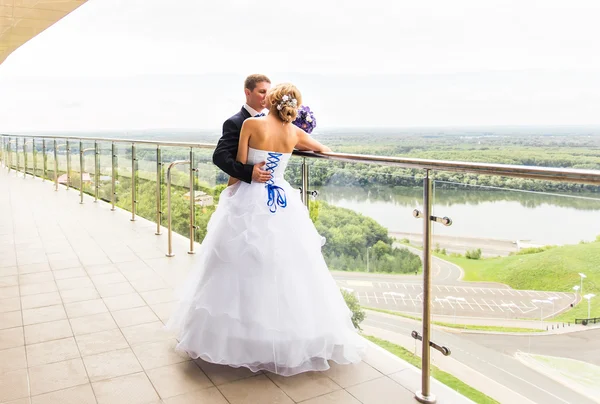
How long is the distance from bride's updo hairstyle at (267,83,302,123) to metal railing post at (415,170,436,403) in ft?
2.41

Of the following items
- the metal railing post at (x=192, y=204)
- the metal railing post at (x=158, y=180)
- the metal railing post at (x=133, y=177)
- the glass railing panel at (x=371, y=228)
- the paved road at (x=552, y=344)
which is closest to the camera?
the paved road at (x=552, y=344)

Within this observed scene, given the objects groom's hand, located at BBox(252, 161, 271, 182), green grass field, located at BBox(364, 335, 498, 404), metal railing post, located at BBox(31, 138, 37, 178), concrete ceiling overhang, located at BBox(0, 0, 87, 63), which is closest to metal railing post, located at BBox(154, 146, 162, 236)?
concrete ceiling overhang, located at BBox(0, 0, 87, 63)

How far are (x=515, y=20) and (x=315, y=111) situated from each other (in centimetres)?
9190

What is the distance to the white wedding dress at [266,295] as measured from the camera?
2.29 m

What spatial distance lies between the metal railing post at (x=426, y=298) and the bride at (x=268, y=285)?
415mm

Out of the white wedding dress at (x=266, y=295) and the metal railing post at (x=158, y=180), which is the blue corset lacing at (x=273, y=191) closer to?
the white wedding dress at (x=266, y=295)

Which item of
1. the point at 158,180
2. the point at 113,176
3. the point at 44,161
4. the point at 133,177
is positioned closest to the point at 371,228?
the point at 158,180

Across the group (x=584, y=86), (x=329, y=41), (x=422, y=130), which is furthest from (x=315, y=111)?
(x=584, y=86)

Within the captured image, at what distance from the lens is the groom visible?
2.46 metres

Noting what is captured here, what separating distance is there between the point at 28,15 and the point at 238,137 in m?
5.81

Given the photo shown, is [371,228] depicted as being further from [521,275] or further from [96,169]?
[96,169]

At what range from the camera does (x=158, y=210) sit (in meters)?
6.02

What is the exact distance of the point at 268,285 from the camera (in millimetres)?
2316

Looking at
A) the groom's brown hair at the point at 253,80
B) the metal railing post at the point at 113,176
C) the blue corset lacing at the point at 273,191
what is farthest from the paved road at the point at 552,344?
the metal railing post at the point at 113,176
